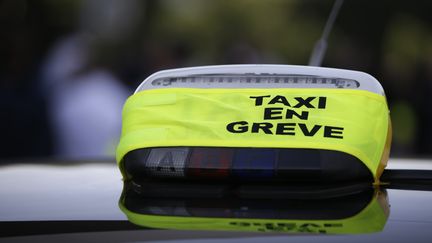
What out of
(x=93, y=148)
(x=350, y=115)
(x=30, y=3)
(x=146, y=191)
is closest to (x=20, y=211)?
(x=146, y=191)

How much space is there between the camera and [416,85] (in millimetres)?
7098

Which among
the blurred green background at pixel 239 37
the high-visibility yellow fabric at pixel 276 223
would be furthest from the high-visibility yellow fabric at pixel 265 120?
the blurred green background at pixel 239 37

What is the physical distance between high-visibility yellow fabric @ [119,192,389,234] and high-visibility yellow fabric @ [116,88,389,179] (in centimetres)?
21

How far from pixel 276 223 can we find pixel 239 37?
5852 mm

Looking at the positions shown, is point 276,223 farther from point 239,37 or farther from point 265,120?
point 239,37

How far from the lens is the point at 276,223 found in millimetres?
1559

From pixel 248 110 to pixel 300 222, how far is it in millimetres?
382

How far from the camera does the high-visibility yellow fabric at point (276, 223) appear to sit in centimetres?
151

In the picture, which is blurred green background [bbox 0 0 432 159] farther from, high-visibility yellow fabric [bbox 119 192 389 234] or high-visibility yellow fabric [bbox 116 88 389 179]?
high-visibility yellow fabric [bbox 119 192 389 234]

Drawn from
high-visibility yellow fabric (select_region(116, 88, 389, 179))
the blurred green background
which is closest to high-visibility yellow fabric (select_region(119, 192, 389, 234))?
high-visibility yellow fabric (select_region(116, 88, 389, 179))

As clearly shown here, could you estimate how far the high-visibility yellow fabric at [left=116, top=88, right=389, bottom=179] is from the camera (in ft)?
5.91

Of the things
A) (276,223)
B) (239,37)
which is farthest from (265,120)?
(239,37)

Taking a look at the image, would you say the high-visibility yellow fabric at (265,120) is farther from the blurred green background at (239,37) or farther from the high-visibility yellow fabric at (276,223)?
the blurred green background at (239,37)

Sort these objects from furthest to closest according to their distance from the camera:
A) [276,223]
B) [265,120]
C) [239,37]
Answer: [239,37]
[265,120]
[276,223]
